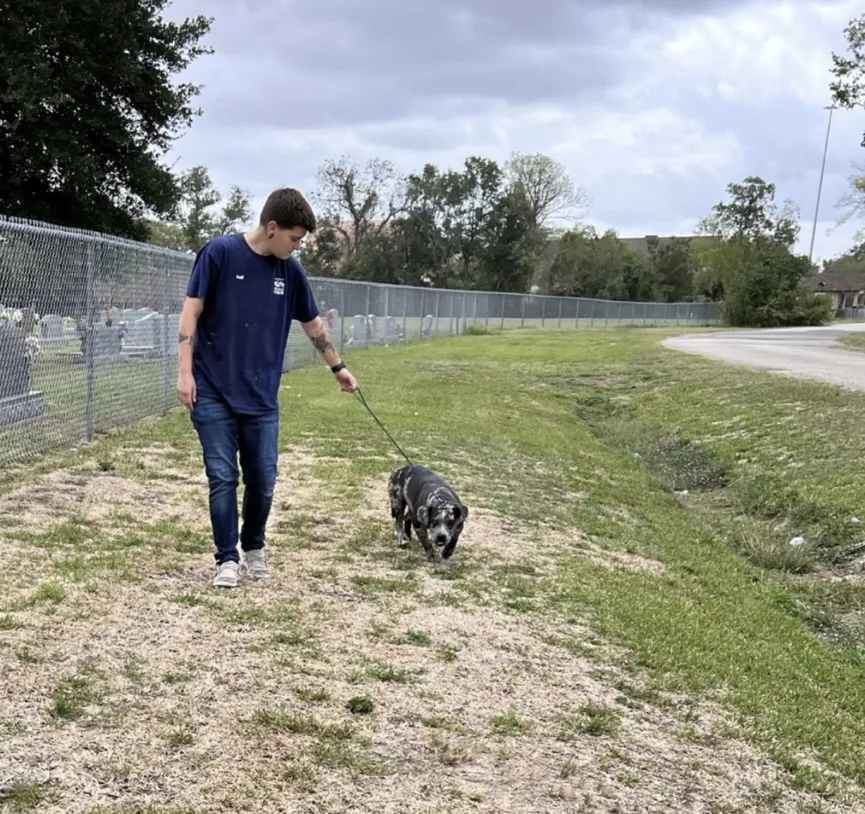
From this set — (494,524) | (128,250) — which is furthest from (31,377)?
(494,524)

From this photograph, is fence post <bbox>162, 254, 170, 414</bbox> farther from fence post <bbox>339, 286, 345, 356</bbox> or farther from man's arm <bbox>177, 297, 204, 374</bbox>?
fence post <bbox>339, 286, 345, 356</bbox>

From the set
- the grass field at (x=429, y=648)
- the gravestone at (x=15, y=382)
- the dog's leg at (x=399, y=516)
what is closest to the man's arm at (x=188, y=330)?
the grass field at (x=429, y=648)

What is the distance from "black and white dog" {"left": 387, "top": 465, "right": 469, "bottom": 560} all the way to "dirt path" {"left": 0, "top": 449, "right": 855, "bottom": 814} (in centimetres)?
18

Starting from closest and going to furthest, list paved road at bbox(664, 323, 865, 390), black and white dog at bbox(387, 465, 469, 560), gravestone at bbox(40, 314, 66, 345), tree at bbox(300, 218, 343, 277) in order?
black and white dog at bbox(387, 465, 469, 560) < gravestone at bbox(40, 314, 66, 345) < paved road at bbox(664, 323, 865, 390) < tree at bbox(300, 218, 343, 277)

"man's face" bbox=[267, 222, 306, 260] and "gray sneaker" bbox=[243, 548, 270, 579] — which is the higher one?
"man's face" bbox=[267, 222, 306, 260]

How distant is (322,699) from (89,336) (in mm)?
5685

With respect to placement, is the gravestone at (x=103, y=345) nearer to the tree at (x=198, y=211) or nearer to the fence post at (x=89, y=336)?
the fence post at (x=89, y=336)

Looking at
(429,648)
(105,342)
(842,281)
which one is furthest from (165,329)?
(842,281)

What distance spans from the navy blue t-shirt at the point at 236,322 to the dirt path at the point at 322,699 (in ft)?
3.11

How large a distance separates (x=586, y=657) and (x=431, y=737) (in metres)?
1.07

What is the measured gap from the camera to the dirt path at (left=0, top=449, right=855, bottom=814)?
2.49m

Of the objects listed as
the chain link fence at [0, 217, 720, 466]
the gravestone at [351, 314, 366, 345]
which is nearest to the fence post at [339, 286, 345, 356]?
the gravestone at [351, 314, 366, 345]

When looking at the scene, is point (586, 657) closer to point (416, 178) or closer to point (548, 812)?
point (548, 812)

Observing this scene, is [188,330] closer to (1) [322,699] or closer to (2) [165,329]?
(1) [322,699]
